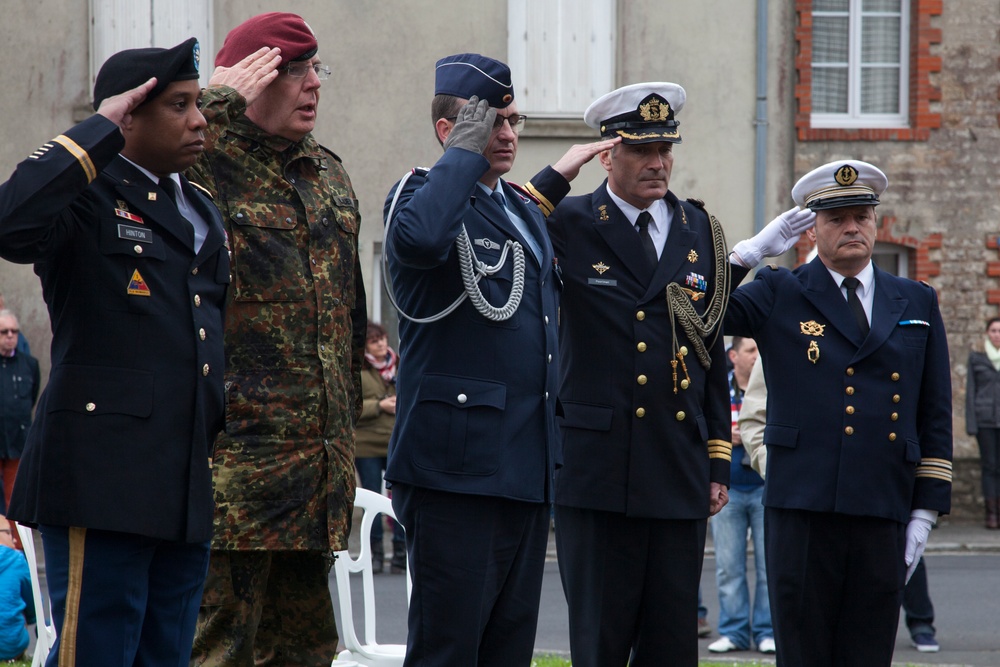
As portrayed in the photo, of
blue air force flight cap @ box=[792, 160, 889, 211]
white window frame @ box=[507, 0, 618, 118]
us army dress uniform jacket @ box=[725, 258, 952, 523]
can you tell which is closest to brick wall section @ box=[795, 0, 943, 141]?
white window frame @ box=[507, 0, 618, 118]

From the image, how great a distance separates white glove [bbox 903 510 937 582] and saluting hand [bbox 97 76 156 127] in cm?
307

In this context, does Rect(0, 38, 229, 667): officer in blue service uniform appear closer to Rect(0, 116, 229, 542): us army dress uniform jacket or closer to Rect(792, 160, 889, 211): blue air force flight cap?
Rect(0, 116, 229, 542): us army dress uniform jacket

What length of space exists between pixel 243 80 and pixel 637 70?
11384mm

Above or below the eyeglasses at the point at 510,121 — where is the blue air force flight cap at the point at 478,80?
Result: above

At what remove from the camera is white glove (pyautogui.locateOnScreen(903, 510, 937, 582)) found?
15.8 ft

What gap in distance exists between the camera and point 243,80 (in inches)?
152

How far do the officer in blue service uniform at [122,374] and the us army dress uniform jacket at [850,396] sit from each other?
227 centimetres

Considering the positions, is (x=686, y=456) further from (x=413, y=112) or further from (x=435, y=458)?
(x=413, y=112)

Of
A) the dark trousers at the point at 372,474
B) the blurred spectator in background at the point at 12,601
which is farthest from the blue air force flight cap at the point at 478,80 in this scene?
the dark trousers at the point at 372,474

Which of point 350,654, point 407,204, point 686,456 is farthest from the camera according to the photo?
point 350,654

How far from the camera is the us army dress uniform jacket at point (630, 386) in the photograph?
4551 millimetres

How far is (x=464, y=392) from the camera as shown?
12.8ft

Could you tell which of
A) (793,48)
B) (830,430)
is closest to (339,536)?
(830,430)

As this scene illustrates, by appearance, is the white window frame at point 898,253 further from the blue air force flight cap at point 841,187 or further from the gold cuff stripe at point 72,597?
the gold cuff stripe at point 72,597
